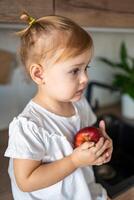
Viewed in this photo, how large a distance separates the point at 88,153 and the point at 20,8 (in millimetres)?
400

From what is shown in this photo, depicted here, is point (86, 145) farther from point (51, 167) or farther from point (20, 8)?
point (20, 8)

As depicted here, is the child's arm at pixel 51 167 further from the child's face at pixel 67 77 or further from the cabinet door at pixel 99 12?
the cabinet door at pixel 99 12

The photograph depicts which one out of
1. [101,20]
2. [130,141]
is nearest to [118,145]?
[130,141]

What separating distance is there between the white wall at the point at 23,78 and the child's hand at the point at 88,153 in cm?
52

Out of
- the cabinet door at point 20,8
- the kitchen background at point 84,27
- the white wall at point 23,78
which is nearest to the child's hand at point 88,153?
the kitchen background at point 84,27

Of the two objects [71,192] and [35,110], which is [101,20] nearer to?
[35,110]

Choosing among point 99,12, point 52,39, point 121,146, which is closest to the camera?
point 52,39

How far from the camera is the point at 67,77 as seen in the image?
676 mm

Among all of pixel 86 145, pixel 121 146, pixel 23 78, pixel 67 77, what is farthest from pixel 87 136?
pixel 121 146

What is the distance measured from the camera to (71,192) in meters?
0.74

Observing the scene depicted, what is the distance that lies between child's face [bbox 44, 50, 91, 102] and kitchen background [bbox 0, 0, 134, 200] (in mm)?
176

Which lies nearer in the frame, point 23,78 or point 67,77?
point 67,77

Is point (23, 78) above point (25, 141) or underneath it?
underneath

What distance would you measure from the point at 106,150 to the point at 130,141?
0.70 m
